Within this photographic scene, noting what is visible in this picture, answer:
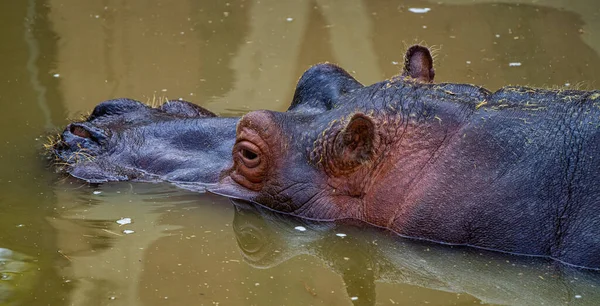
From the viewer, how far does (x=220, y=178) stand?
5203mm

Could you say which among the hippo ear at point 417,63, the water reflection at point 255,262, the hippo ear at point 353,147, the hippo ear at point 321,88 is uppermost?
the hippo ear at point 417,63

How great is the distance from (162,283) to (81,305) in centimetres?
39

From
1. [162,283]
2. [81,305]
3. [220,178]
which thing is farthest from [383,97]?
[81,305]

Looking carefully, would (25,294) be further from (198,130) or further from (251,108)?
(251,108)

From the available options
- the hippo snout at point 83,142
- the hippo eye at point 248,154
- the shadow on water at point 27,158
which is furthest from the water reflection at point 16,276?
the hippo eye at point 248,154

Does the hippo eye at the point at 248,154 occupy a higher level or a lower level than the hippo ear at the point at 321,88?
lower

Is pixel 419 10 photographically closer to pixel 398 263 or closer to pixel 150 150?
pixel 150 150

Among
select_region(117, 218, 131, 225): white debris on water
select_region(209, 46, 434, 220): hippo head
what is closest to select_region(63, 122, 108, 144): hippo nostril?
select_region(117, 218, 131, 225): white debris on water

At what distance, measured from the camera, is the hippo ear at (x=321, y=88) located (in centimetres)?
509

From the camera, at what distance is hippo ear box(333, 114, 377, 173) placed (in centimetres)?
471

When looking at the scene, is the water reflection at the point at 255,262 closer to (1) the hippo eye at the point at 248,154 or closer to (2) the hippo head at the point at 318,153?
(2) the hippo head at the point at 318,153

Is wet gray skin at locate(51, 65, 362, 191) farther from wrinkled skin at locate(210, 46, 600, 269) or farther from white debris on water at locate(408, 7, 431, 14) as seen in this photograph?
white debris on water at locate(408, 7, 431, 14)

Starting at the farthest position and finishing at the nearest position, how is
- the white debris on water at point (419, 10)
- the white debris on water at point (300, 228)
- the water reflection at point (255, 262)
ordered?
the white debris on water at point (419, 10) → the white debris on water at point (300, 228) → the water reflection at point (255, 262)

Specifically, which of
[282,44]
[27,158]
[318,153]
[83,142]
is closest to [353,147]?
[318,153]
